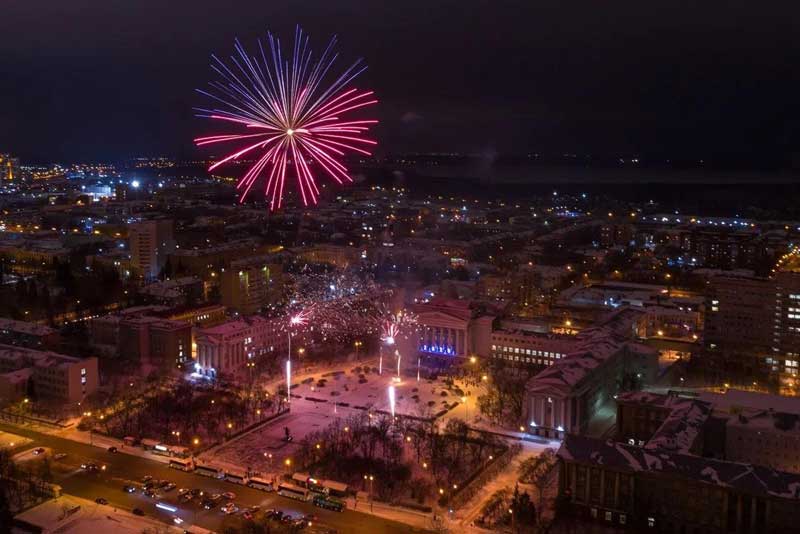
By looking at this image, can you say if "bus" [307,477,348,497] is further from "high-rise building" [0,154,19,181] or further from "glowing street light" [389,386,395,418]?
"high-rise building" [0,154,19,181]

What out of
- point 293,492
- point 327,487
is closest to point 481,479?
point 327,487

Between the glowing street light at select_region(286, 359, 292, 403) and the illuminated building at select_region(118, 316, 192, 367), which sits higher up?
the illuminated building at select_region(118, 316, 192, 367)

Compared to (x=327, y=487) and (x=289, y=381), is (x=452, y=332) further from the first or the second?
(x=327, y=487)

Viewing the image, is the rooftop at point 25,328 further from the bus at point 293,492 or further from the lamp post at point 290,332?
the bus at point 293,492

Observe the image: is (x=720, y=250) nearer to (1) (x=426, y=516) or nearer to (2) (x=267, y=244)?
(2) (x=267, y=244)

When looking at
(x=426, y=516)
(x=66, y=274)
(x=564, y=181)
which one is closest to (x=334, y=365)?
(x=426, y=516)

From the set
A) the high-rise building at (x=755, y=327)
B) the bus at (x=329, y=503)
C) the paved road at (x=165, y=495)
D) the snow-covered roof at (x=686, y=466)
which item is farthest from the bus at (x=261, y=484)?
the high-rise building at (x=755, y=327)

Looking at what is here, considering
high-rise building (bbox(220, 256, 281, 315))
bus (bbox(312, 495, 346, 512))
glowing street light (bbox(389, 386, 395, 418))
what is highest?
high-rise building (bbox(220, 256, 281, 315))

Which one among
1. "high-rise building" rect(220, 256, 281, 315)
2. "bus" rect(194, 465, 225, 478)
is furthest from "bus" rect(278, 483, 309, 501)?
"high-rise building" rect(220, 256, 281, 315)
